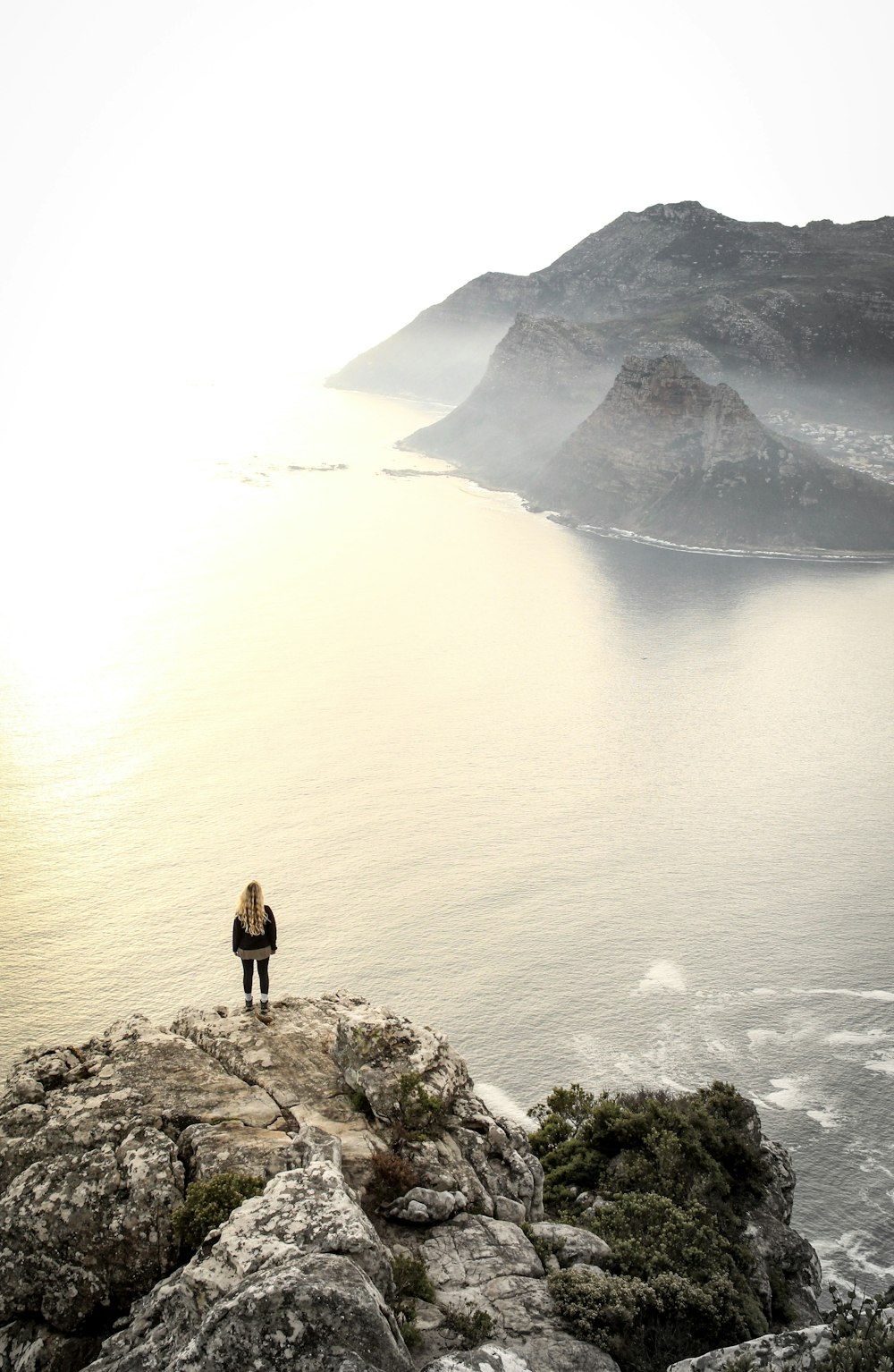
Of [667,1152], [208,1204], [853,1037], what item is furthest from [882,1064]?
[208,1204]

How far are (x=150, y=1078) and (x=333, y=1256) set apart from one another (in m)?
6.21

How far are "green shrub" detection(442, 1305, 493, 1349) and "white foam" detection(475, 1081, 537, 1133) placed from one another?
2228cm

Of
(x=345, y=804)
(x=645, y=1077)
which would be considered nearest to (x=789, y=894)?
(x=645, y=1077)

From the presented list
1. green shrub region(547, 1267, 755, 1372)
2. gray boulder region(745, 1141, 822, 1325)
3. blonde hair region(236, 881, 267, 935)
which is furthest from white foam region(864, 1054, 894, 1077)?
blonde hair region(236, 881, 267, 935)

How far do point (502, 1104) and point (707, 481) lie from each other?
138697 millimetres

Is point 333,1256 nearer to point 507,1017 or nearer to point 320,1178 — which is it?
point 320,1178

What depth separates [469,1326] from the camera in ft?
46.3

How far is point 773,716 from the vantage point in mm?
81562

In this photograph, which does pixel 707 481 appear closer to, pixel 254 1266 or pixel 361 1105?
pixel 361 1105

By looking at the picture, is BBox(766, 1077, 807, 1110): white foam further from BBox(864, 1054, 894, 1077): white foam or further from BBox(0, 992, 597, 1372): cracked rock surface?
BBox(0, 992, 597, 1372): cracked rock surface

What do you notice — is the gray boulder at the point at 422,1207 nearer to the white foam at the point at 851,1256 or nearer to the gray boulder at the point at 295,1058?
the gray boulder at the point at 295,1058

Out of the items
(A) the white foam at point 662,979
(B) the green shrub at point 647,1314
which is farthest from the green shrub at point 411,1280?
(A) the white foam at point 662,979

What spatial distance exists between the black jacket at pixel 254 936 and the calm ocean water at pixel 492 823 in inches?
813

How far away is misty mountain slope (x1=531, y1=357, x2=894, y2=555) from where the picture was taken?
15312cm
